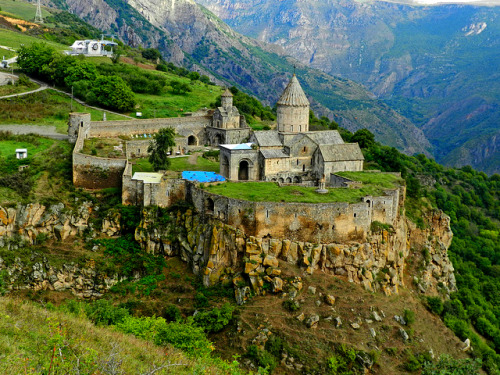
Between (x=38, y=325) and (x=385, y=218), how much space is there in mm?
25452

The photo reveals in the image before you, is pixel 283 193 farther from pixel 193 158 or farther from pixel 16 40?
pixel 16 40

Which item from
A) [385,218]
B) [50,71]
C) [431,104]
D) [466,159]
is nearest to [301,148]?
[385,218]

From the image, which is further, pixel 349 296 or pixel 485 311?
pixel 485 311

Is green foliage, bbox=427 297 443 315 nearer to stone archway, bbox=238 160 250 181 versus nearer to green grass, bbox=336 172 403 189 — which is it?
green grass, bbox=336 172 403 189

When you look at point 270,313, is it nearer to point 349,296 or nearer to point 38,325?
point 349,296

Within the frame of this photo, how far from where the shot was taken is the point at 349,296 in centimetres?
3397

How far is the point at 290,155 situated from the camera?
44.3 m

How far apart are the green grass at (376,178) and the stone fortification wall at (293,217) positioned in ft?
16.5

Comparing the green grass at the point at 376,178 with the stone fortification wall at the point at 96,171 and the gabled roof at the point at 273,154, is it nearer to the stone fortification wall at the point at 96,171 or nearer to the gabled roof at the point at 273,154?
the gabled roof at the point at 273,154

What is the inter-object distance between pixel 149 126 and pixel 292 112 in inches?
610

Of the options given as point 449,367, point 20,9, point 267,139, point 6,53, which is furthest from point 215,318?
point 20,9

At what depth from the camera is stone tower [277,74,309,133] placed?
152ft

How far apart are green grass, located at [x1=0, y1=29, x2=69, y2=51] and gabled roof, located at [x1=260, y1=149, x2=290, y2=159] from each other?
46.2m

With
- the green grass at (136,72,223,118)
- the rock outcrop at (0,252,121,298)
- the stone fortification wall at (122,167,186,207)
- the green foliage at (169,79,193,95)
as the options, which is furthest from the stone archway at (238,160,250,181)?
the green foliage at (169,79,193,95)
